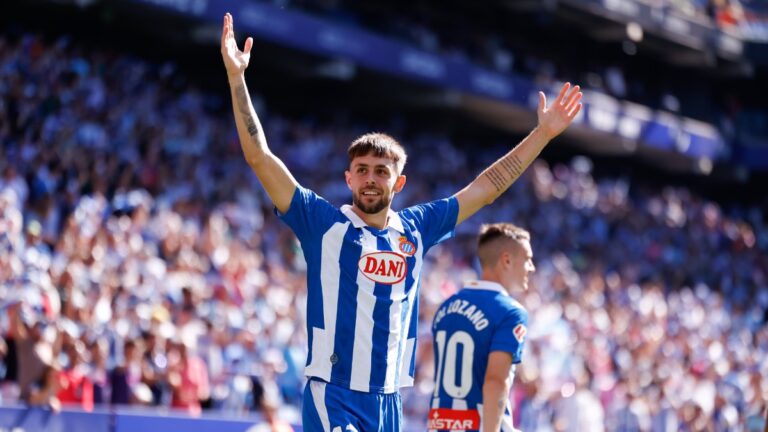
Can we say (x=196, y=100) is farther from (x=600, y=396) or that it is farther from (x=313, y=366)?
(x=313, y=366)

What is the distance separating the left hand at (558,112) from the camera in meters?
6.00

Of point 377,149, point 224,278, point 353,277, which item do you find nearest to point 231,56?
point 377,149

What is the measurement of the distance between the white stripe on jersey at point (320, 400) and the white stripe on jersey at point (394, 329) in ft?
0.99

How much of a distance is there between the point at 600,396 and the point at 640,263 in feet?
33.0

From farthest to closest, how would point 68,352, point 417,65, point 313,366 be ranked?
point 417,65 → point 68,352 → point 313,366

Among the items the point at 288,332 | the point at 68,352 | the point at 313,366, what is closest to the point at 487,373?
the point at 313,366

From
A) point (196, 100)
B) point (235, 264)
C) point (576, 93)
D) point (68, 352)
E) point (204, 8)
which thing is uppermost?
point (204, 8)

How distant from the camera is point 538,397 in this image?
564 inches

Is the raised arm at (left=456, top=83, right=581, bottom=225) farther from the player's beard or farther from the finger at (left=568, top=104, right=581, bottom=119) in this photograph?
the player's beard

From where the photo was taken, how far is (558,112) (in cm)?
607

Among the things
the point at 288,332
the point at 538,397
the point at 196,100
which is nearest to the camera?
the point at 288,332

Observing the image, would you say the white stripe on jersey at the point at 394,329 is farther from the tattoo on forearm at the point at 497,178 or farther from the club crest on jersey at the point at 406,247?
the tattoo on forearm at the point at 497,178

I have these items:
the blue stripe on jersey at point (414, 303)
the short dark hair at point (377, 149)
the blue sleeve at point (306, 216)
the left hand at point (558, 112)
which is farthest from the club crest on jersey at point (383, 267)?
the left hand at point (558, 112)

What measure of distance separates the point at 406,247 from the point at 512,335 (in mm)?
1045
